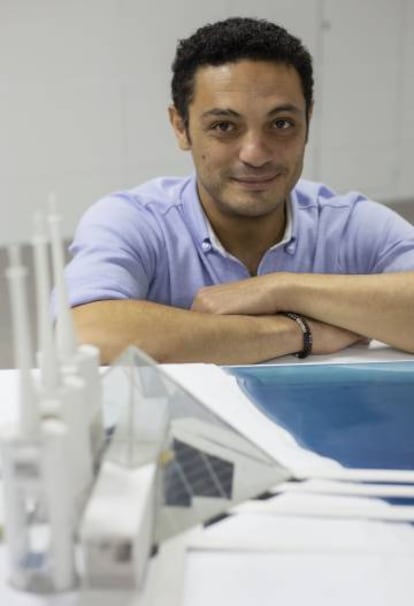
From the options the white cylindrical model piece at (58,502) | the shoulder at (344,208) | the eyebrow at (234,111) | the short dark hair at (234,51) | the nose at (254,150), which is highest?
the short dark hair at (234,51)

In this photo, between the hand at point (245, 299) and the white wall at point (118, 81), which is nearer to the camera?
the hand at point (245, 299)

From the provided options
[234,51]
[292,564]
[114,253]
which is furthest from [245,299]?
[292,564]

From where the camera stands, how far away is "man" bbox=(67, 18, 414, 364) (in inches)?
45.6

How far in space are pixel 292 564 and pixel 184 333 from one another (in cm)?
54

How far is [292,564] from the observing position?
0.64m

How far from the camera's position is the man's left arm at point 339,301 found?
121 centimetres

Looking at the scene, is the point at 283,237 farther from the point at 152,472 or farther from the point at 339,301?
the point at 152,472

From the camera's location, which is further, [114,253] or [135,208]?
[135,208]

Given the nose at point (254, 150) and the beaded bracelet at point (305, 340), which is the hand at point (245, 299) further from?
the nose at point (254, 150)

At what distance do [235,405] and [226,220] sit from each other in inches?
24.0

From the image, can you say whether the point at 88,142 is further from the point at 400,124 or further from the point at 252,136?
the point at 252,136

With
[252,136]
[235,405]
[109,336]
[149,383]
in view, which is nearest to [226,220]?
[252,136]

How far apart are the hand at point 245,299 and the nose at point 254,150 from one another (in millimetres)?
245

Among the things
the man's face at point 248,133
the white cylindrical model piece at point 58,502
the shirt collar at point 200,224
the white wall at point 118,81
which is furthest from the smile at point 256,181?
the white wall at point 118,81
